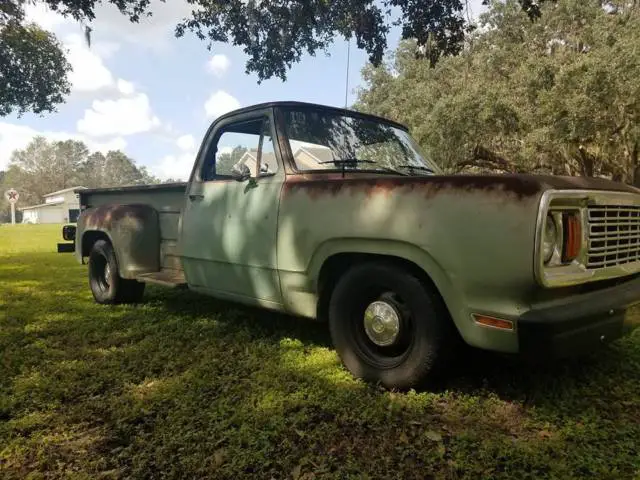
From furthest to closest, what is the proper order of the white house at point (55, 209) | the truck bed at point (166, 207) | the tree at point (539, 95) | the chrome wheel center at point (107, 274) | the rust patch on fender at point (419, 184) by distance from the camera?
the white house at point (55, 209)
the tree at point (539, 95)
the chrome wheel center at point (107, 274)
the truck bed at point (166, 207)
the rust patch on fender at point (419, 184)

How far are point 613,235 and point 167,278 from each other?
3.83 meters

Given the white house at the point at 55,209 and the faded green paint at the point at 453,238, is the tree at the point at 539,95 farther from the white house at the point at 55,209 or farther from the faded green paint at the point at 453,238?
the white house at the point at 55,209

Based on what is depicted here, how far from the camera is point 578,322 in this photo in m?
2.48

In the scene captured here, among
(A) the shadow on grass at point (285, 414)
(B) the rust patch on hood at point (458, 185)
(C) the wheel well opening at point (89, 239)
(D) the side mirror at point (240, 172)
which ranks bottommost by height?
(A) the shadow on grass at point (285, 414)

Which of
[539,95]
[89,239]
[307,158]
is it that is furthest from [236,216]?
[539,95]

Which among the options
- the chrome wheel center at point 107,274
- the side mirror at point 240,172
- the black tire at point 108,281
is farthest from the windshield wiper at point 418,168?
the chrome wheel center at point 107,274

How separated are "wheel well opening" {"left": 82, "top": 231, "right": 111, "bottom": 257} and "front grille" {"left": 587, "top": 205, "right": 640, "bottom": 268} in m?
5.02

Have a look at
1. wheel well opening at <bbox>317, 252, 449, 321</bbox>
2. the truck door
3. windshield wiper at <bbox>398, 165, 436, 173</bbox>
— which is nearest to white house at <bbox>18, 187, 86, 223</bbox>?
the truck door

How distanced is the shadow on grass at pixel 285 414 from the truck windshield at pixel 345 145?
1.53 meters

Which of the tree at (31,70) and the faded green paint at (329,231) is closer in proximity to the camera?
the faded green paint at (329,231)

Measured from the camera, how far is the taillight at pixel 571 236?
8.54 ft

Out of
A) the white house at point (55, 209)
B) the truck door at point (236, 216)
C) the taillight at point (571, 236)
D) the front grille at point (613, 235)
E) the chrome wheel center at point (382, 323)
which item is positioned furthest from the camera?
the white house at point (55, 209)

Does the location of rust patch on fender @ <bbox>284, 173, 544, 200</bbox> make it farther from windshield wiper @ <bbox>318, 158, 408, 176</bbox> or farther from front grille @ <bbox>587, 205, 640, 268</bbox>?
front grille @ <bbox>587, 205, 640, 268</bbox>

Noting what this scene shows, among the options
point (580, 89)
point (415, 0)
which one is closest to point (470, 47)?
point (580, 89)
